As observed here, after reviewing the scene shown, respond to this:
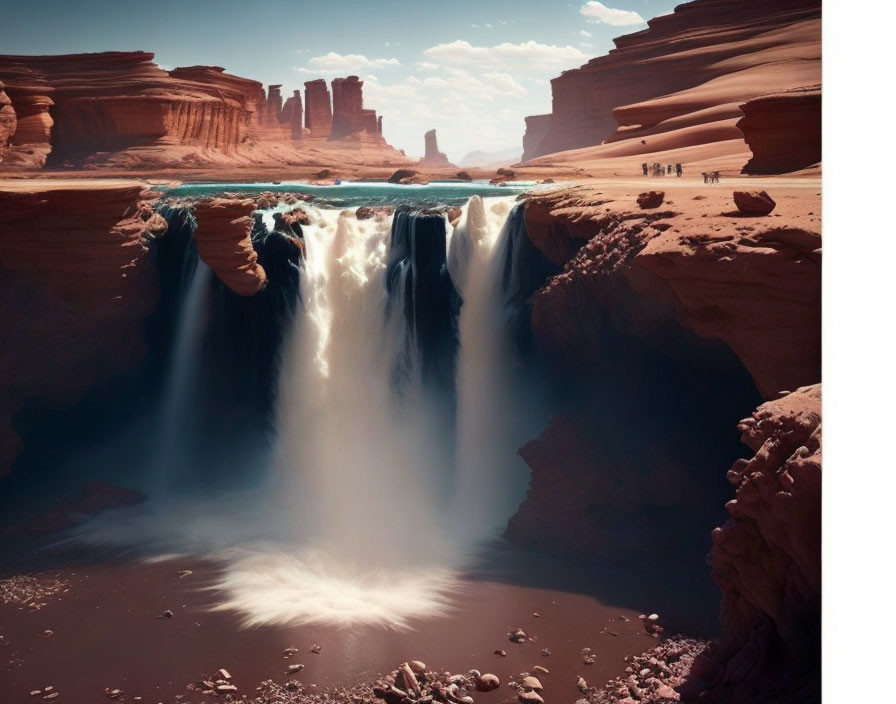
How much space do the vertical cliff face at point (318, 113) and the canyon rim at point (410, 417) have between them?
40130 millimetres

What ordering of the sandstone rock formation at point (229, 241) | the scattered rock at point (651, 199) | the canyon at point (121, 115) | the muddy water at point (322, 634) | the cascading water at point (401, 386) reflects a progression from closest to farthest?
the muddy water at point (322, 634) < the scattered rock at point (651, 199) < the cascading water at point (401, 386) < the sandstone rock formation at point (229, 241) < the canyon at point (121, 115)

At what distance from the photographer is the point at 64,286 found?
14.3 m

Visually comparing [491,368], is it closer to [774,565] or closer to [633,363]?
[633,363]

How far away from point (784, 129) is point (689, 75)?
81.2 ft

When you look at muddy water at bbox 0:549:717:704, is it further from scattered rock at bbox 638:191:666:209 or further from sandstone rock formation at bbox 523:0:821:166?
sandstone rock formation at bbox 523:0:821:166

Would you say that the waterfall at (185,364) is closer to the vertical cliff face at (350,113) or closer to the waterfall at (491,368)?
the waterfall at (491,368)

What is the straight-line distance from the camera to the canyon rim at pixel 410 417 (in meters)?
8.84

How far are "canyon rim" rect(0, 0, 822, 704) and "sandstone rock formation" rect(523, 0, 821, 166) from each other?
49.1 ft

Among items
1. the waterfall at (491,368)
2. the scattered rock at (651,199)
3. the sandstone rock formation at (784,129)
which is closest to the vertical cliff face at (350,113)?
the sandstone rock formation at (784,129)

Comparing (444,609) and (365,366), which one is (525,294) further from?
(444,609)

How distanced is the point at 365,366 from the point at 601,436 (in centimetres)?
398

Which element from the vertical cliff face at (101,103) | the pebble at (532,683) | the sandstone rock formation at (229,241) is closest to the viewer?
the pebble at (532,683)

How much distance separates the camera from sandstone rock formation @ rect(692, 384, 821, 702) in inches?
248
